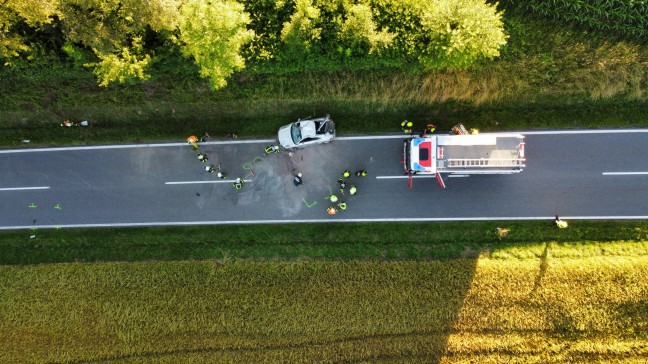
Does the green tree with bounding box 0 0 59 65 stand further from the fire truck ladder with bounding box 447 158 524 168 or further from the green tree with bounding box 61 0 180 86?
the fire truck ladder with bounding box 447 158 524 168

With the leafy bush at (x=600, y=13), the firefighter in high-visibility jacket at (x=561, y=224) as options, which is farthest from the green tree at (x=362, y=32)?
the firefighter in high-visibility jacket at (x=561, y=224)

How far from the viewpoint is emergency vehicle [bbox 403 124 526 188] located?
18.7 metres

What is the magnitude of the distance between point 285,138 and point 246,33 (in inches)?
220

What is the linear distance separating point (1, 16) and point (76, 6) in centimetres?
328

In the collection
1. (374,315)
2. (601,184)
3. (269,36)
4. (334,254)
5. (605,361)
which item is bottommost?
(605,361)

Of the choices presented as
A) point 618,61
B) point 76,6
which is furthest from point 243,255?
point 618,61

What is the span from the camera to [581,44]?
1950 cm

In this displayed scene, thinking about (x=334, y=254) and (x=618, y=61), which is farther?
(x=334, y=254)

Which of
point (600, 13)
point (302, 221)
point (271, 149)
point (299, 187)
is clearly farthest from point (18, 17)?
point (600, 13)

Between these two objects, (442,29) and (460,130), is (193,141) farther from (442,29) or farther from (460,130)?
(460,130)

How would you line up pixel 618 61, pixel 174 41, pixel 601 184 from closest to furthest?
pixel 174 41, pixel 618 61, pixel 601 184

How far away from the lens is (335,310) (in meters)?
20.9

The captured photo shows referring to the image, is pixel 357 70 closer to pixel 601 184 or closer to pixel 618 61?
pixel 618 61

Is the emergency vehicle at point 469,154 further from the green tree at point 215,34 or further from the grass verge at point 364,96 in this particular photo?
the green tree at point 215,34
